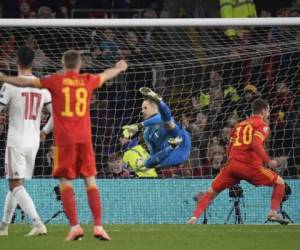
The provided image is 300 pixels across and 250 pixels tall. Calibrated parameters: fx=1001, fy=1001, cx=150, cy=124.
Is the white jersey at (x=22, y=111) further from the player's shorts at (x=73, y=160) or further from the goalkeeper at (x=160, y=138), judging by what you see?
the goalkeeper at (x=160, y=138)

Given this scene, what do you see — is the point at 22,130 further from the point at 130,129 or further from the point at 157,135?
the point at 157,135

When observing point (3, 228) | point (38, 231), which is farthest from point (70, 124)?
point (3, 228)

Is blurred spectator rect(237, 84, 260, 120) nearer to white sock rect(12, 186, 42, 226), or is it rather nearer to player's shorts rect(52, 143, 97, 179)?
white sock rect(12, 186, 42, 226)

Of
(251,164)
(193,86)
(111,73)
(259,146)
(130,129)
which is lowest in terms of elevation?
(251,164)

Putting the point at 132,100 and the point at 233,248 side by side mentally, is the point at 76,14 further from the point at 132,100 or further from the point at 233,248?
the point at 233,248

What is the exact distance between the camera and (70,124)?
9.61 m

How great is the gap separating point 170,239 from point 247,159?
3336 mm

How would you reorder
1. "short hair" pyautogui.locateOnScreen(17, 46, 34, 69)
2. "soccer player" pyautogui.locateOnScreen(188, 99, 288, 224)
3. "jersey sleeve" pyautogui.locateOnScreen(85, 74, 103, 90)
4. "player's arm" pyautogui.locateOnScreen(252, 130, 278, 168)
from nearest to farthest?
"jersey sleeve" pyautogui.locateOnScreen(85, 74, 103, 90)
"short hair" pyautogui.locateOnScreen(17, 46, 34, 69)
"player's arm" pyautogui.locateOnScreen(252, 130, 278, 168)
"soccer player" pyautogui.locateOnScreen(188, 99, 288, 224)

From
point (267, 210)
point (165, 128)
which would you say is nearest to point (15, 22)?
point (165, 128)

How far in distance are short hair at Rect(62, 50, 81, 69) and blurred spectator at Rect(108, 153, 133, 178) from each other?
18.0ft

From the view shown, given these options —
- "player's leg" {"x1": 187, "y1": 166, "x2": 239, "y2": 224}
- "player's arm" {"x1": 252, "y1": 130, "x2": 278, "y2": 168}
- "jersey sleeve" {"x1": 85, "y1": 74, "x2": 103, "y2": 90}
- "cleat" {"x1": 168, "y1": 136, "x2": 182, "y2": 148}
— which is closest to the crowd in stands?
"cleat" {"x1": 168, "y1": 136, "x2": 182, "y2": 148}

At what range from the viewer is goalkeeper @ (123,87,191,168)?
13773mm

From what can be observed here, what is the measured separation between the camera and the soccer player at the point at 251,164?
1315 cm

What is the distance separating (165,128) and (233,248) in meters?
4.33
